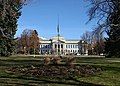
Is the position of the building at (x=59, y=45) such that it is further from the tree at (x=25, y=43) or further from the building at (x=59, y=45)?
the tree at (x=25, y=43)

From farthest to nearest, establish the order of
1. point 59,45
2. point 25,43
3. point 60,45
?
point 60,45
point 59,45
point 25,43

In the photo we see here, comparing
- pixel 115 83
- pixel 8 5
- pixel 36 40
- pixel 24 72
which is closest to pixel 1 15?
pixel 8 5

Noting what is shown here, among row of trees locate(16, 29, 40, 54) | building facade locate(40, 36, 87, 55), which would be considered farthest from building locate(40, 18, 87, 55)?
row of trees locate(16, 29, 40, 54)

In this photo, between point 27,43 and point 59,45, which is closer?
point 27,43

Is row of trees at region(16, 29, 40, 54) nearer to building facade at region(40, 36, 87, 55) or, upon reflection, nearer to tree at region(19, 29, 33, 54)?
tree at region(19, 29, 33, 54)

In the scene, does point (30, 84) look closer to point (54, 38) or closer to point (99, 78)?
point (99, 78)

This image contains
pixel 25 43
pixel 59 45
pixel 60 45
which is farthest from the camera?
pixel 60 45

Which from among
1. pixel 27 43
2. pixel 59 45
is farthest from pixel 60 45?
pixel 27 43

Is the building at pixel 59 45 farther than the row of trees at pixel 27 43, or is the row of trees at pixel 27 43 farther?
the building at pixel 59 45

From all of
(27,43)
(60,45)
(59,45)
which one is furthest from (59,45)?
(27,43)

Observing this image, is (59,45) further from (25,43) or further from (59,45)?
(25,43)

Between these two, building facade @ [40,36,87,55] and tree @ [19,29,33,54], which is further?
building facade @ [40,36,87,55]

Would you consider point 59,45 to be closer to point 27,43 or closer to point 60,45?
point 60,45

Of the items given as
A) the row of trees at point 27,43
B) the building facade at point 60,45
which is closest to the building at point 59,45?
the building facade at point 60,45
